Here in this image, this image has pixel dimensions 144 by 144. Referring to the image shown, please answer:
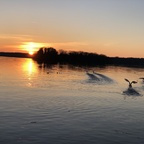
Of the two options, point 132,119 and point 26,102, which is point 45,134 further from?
point 26,102

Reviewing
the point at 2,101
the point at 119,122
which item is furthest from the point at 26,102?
the point at 119,122

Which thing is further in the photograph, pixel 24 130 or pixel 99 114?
pixel 99 114

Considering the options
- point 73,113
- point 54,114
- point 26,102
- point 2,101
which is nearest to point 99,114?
point 73,113

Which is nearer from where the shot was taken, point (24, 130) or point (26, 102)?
point (24, 130)

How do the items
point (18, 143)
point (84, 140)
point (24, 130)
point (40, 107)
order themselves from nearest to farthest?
point (18, 143)
point (84, 140)
point (24, 130)
point (40, 107)

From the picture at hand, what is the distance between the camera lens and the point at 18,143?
54.7 ft

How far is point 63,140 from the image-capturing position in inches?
695

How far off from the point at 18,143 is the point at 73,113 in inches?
346

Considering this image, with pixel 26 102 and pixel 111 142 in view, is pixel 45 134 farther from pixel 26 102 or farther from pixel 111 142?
pixel 26 102

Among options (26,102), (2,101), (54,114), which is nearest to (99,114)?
(54,114)

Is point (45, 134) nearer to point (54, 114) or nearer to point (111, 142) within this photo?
point (111, 142)

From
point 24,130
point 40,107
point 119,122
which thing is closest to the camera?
point 24,130

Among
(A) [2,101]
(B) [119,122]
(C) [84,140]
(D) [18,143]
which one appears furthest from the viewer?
(A) [2,101]

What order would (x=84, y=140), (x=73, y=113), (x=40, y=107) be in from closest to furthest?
(x=84, y=140)
(x=73, y=113)
(x=40, y=107)
